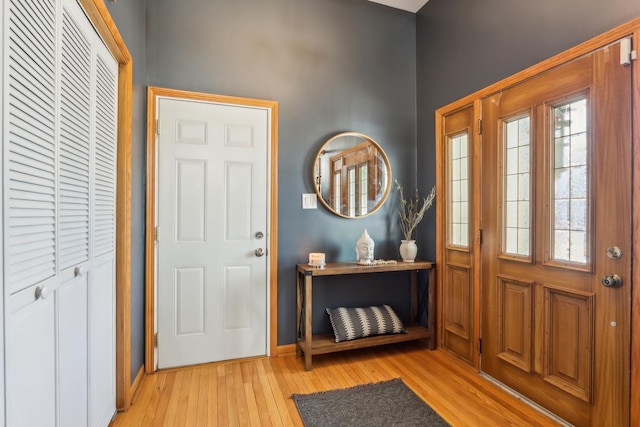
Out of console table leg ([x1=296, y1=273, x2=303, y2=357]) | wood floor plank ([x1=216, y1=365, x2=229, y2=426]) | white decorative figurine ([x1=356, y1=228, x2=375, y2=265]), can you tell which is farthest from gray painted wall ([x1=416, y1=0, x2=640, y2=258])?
wood floor plank ([x1=216, y1=365, x2=229, y2=426])

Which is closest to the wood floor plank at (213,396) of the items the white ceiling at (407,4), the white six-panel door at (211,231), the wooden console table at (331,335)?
the white six-panel door at (211,231)

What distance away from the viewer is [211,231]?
98.3 inches

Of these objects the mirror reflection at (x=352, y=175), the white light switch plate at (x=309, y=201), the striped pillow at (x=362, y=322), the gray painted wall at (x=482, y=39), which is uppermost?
the gray painted wall at (x=482, y=39)

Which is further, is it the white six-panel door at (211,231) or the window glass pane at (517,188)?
the white six-panel door at (211,231)

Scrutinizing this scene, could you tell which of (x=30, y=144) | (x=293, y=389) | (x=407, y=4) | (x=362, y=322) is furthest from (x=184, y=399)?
(x=407, y=4)

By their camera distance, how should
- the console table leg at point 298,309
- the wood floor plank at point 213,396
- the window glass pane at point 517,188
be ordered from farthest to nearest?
the console table leg at point 298,309 < the window glass pane at point 517,188 < the wood floor plank at point 213,396

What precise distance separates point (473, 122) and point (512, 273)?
3.66 feet

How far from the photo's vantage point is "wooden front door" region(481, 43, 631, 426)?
1574mm

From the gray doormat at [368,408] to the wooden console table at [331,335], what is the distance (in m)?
0.39

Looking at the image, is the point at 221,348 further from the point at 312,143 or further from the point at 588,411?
the point at 588,411

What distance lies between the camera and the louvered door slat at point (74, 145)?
1236 mm

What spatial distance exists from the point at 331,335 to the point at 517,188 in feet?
5.83

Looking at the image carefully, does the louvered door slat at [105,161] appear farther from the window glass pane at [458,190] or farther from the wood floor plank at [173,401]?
the window glass pane at [458,190]

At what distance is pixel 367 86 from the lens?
2.96 meters
